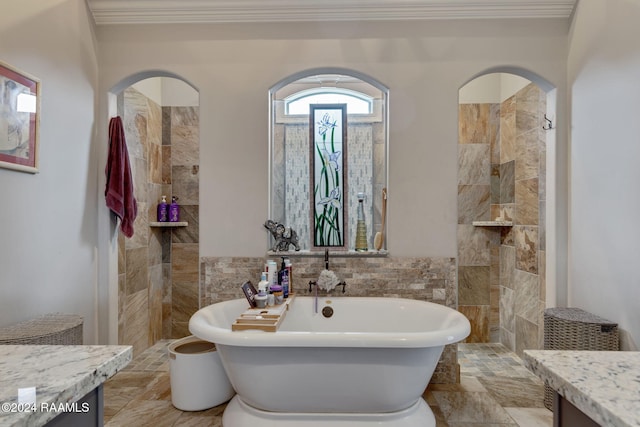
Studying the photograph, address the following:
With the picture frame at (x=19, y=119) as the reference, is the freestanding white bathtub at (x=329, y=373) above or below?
below

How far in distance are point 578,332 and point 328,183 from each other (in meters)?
1.78

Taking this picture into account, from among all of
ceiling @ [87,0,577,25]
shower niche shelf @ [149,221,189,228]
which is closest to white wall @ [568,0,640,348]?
ceiling @ [87,0,577,25]

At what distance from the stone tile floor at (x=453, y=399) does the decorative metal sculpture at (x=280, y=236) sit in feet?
3.53

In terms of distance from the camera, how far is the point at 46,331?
176 cm

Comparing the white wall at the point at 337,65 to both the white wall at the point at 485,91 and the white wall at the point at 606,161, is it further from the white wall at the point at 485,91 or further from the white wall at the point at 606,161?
the white wall at the point at 485,91

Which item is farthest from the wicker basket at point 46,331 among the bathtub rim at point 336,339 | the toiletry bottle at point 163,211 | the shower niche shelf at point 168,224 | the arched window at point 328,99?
the arched window at point 328,99

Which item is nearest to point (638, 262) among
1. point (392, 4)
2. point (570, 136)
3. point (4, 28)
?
point (570, 136)

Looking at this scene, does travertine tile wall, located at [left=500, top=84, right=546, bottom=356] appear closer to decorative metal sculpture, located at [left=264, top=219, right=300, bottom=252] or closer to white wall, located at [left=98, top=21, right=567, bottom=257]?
white wall, located at [left=98, top=21, right=567, bottom=257]

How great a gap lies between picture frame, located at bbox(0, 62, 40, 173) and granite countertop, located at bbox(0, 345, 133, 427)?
1.34m

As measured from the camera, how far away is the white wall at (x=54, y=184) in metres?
1.87

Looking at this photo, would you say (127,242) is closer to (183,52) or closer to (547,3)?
(183,52)

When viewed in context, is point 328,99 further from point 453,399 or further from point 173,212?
point 453,399

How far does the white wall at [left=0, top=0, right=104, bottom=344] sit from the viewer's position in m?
1.87

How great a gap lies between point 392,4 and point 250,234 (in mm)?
1881
